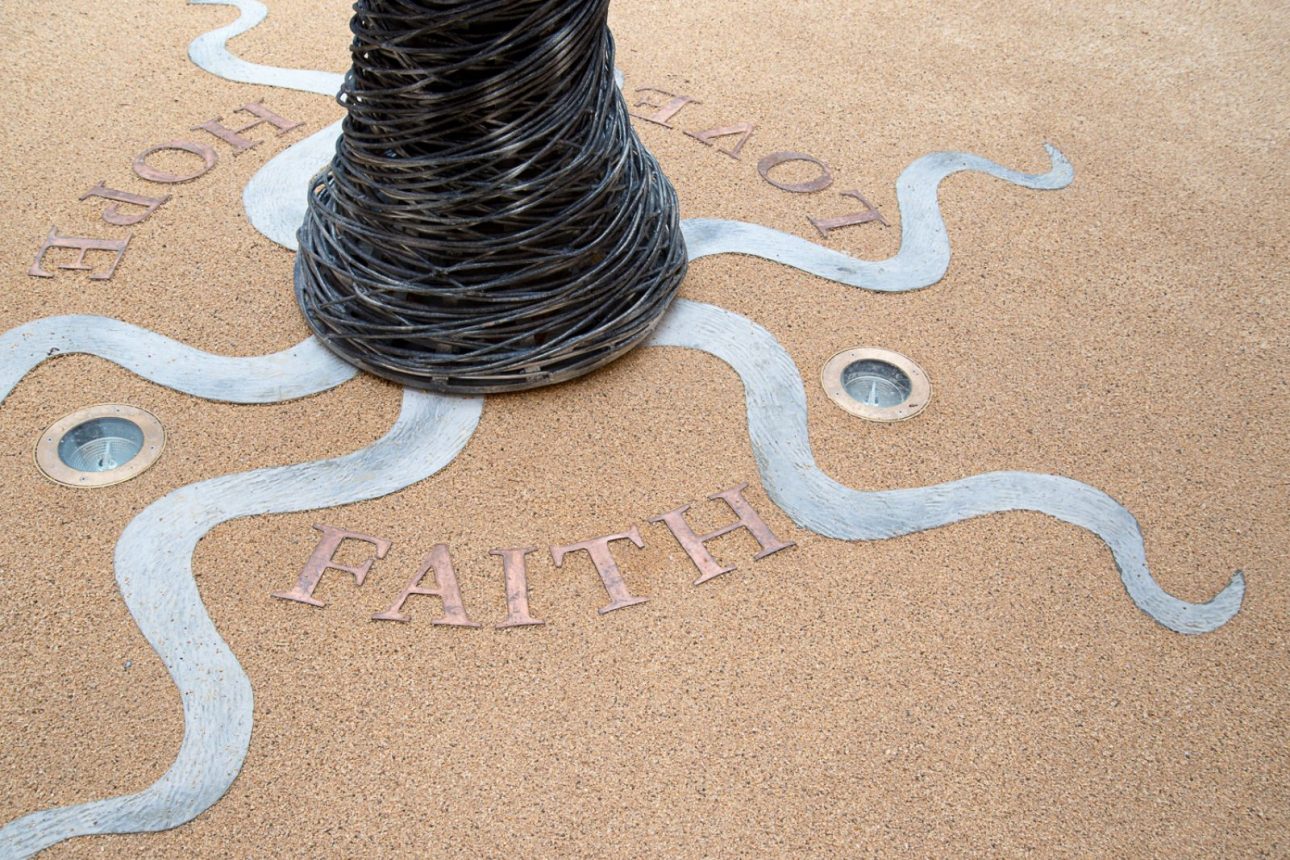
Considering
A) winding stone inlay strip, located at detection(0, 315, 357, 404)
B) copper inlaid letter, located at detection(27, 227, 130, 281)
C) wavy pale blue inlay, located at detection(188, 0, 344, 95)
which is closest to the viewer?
winding stone inlay strip, located at detection(0, 315, 357, 404)

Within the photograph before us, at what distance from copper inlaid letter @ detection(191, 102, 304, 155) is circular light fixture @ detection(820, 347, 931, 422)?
2.75 metres

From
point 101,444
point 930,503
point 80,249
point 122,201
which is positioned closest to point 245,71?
point 122,201

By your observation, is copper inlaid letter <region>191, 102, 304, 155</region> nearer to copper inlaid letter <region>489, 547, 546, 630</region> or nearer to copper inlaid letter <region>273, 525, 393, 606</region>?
copper inlaid letter <region>273, 525, 393, 606</region>

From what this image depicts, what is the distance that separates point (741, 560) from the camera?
322 cm

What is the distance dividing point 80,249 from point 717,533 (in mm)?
2757

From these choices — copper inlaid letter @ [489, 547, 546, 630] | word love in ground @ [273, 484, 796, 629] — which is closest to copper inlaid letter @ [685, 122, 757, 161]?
word love in ground @ [273, 484, 796, 629]

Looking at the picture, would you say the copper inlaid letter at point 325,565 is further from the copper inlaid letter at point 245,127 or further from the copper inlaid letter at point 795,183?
the copper inlaid letter at point 795,183

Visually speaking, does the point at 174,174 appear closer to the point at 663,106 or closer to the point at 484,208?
the point at 484,208

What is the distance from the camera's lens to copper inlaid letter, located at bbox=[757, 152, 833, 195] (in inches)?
185

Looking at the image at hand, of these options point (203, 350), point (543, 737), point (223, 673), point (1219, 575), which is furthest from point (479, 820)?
point (1219, 575)

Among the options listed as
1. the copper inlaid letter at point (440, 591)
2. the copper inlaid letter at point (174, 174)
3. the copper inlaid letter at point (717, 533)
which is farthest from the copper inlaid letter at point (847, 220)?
the copper inlaid letter at point (174, 174)

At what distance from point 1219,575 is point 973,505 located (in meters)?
0.75

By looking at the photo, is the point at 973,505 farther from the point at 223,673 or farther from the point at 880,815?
the point at 223,673

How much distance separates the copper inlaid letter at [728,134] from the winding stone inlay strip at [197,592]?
1942mm
